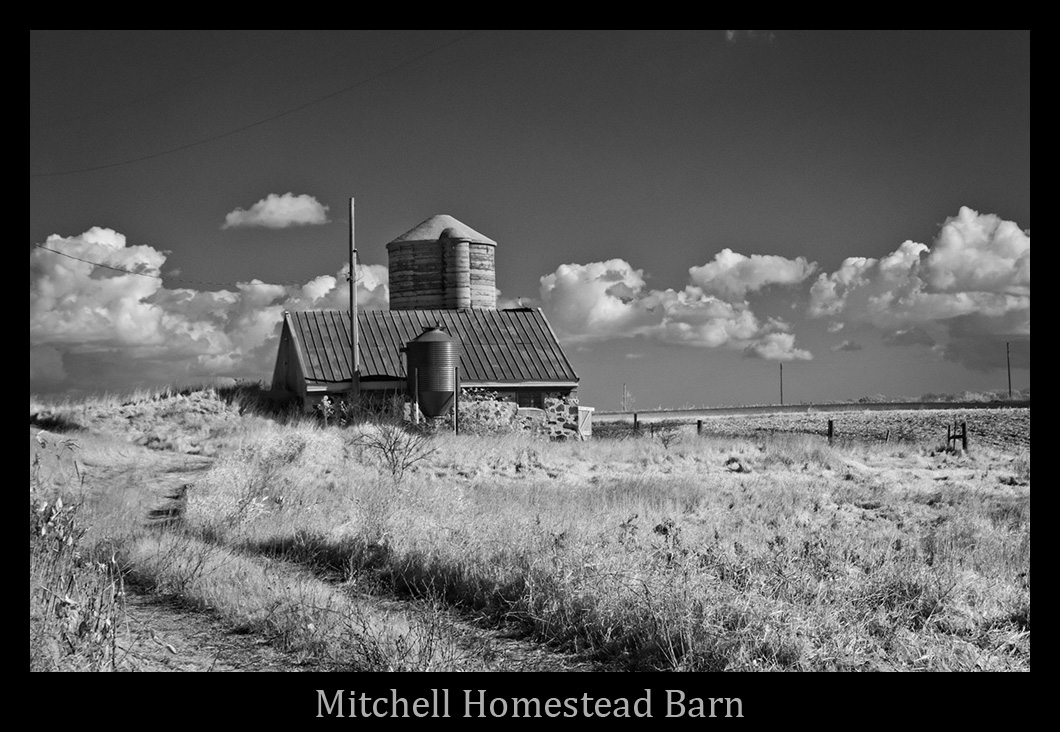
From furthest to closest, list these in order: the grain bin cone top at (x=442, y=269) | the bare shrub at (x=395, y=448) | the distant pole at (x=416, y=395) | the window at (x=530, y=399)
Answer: the grain bin cone top at (x=442, y=269) < the window at (x=530, y=399) < the distant pole at (x=416, y=395) < the bare shrub at (x=395, y=448)

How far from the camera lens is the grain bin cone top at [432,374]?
2325 centimetres

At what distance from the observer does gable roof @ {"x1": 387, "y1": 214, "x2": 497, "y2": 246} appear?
30.5 metres

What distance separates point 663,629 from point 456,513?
17.3 ft

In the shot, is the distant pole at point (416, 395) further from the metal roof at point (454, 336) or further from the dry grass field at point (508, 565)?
the dry grass field at point (508, 565)

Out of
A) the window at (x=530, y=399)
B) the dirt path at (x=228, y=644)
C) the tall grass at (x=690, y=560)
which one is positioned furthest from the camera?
the window at (x=530, y=399)

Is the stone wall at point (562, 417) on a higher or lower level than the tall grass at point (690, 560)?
higher

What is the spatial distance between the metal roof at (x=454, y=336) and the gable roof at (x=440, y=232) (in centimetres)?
347

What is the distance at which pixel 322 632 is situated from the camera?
5.80 meters

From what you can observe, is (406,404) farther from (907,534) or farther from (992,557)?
(992,557)

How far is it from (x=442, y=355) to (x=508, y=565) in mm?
16136

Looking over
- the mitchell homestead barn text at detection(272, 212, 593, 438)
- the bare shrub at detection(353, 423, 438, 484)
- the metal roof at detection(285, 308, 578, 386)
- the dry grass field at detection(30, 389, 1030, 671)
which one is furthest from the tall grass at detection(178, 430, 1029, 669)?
the metal roof at detection(285, 308, 578, 386)

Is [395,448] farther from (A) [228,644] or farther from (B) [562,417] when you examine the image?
(A) [228,644]

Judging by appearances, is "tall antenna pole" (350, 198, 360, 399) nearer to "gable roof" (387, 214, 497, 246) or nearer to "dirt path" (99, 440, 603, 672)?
"gable roof" (387, 214, 497, 246)

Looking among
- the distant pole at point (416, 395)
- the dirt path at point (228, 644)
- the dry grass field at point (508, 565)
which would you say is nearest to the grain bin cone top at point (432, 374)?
the distant pole at point (416, 395)
